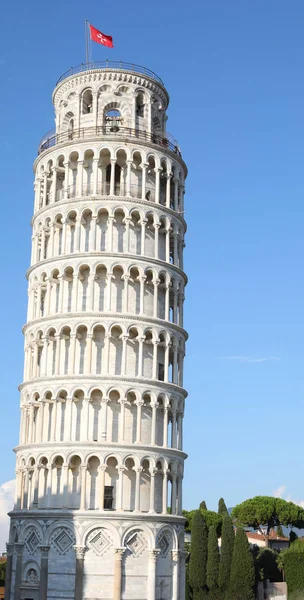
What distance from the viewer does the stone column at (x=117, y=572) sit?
5144cm

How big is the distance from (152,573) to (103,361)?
559 inches

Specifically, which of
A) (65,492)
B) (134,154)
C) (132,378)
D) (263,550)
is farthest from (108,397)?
(263,550)

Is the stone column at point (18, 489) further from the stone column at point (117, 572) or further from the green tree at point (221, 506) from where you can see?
the green tree at point (221, 506)

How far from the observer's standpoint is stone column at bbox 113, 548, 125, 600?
5144 cm

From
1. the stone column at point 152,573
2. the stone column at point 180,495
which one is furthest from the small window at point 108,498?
the stone column at point 180,495

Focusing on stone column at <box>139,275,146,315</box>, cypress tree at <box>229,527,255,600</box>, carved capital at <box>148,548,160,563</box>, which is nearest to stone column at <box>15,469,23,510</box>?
carved capital at <box>148,548,160,563</box>

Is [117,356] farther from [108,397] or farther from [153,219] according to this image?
[153,219]

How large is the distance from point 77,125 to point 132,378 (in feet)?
68.0

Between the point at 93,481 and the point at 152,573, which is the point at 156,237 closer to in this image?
the point at 93,481

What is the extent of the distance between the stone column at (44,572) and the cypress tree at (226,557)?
23052 mm

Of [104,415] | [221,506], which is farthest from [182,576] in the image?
[221,506]

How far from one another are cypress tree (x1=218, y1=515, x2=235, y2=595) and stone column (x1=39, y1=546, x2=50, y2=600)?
75.6 feet

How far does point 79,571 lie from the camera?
5184 cm

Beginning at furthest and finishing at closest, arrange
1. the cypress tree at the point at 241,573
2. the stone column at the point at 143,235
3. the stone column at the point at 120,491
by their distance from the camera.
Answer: the cypress tree at the point at 241,573 < the stone column at the point at 143,235 < the stone column at the point at 120,491
